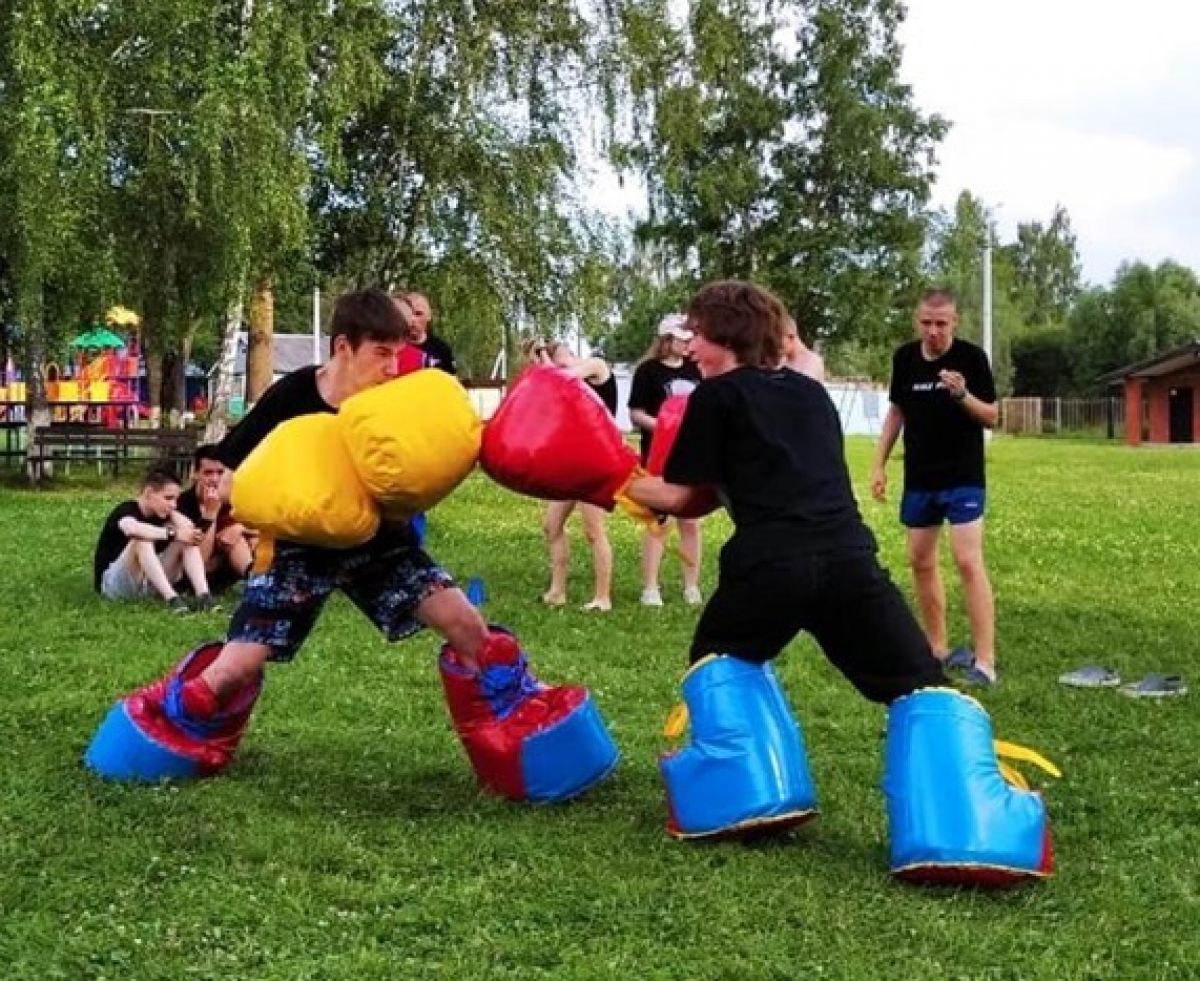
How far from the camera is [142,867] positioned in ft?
15.2

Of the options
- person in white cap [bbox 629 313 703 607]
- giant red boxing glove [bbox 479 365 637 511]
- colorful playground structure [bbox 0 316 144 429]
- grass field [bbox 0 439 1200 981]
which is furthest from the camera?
colorful playground structure [bbox 0 316 144 429]

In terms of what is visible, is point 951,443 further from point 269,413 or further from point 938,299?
point 269,413

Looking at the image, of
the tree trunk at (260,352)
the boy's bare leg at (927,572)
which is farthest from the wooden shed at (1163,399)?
the boy's bare leg at (927,572)

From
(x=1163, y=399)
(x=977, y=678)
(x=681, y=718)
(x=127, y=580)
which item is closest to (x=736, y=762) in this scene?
(x=681, y=718)

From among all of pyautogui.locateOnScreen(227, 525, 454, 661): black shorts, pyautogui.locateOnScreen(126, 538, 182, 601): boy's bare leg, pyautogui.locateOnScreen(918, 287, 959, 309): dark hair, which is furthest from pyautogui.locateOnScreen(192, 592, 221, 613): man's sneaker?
pyautogui.locateOnScreen(918, 287, 959, 309): dark hair

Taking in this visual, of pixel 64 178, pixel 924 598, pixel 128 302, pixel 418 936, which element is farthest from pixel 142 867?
pixel 128 302

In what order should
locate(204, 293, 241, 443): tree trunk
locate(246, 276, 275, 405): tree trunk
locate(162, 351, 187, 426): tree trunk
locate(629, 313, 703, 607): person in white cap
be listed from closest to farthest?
locate(629, 313, 703, 607): person in white cap
locate(204, 293, 241, 443): tree trunk
locate(246, 276, 275, 405): tree trunk
locate(162, 351, 187, 426): tree trunk

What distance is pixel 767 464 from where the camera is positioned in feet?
16.0

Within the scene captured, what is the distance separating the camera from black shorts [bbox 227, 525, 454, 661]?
5379 mm

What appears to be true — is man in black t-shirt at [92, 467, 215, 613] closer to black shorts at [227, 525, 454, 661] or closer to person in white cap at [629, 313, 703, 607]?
person in white cap at [629, 313, 703, 607]

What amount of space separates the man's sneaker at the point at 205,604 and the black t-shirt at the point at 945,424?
4.45 metres

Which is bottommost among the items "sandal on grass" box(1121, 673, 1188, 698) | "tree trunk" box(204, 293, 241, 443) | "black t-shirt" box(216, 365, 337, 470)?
"sandal on grass" box(1121, 673, 1188, 698)

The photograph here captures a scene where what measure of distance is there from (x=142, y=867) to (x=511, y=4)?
69.1ft

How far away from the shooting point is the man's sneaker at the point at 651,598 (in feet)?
33.4
